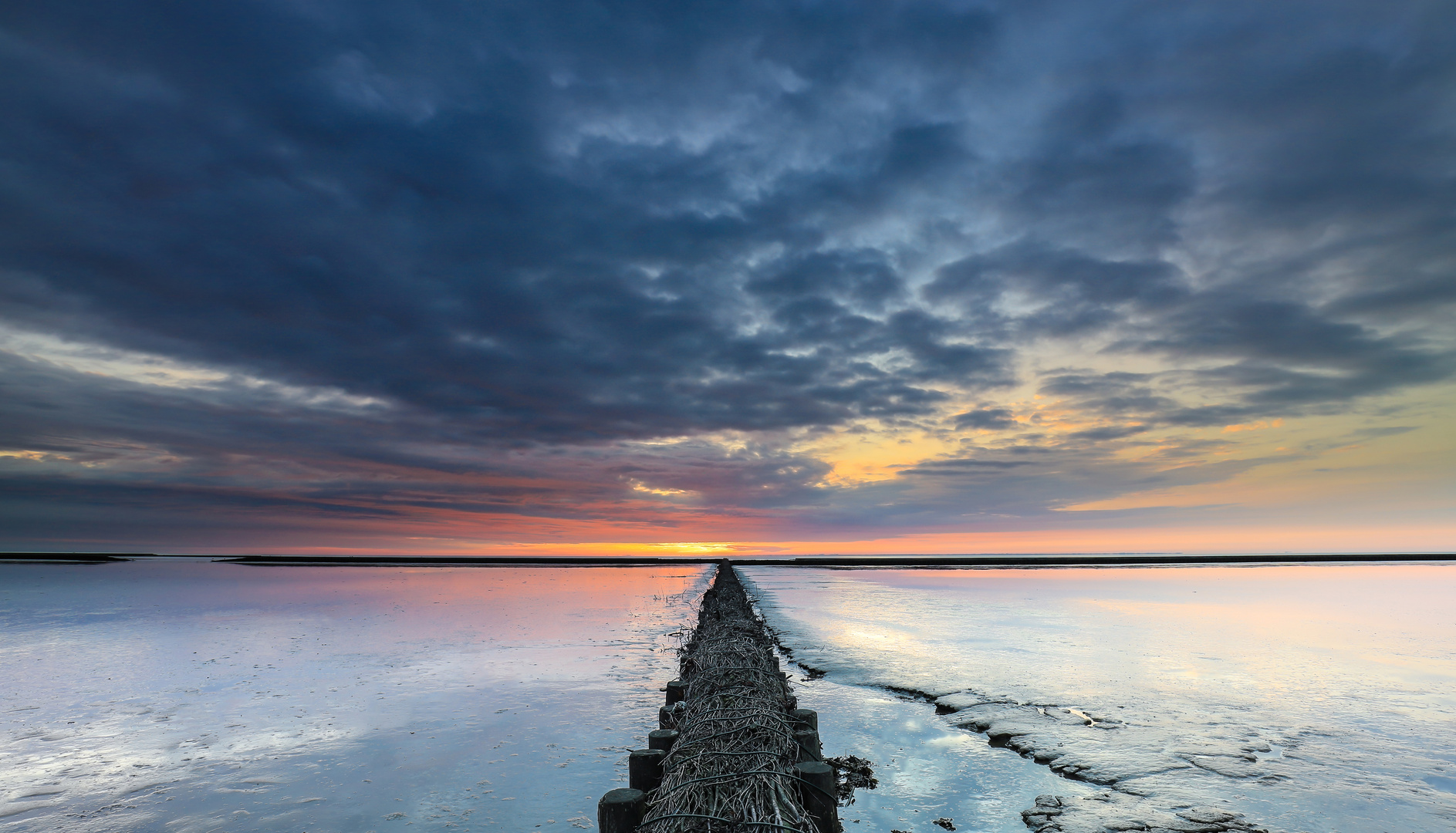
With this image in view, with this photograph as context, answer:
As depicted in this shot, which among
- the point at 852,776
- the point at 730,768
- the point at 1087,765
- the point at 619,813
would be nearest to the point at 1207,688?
the point at 1087,765

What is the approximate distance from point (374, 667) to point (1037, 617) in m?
18.2

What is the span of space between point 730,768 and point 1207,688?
9.75 meters

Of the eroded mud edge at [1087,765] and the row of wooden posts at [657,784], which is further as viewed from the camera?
the eroded mud edge at [1087,765]

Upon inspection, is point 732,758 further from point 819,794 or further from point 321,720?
point 321,720

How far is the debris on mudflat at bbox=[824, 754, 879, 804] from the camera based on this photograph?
651cm

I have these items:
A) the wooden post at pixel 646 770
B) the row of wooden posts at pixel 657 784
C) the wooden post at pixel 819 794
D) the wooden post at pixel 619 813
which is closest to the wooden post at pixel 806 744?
the row of wooden posts at pixel 657 784

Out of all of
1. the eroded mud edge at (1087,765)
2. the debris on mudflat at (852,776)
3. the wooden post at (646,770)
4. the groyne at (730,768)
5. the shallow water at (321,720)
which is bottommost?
the shallow water at (321,720)

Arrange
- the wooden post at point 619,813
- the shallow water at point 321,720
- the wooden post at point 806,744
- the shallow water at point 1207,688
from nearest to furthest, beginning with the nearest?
the wooden post at point 619,813 < the wooden post at point 806,744 < the shallow water at point 1207,688 < the shallow water at point 321,720

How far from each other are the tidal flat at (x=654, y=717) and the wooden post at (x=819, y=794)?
1.38 metres

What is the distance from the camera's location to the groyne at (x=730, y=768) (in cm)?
414

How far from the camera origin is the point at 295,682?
479 inches

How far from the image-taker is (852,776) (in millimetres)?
7031

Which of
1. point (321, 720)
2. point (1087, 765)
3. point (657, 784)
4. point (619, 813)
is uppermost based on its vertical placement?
point (619, 813)

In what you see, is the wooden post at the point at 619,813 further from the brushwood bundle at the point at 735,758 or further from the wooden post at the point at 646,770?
the wooden post at the point at 646,770
